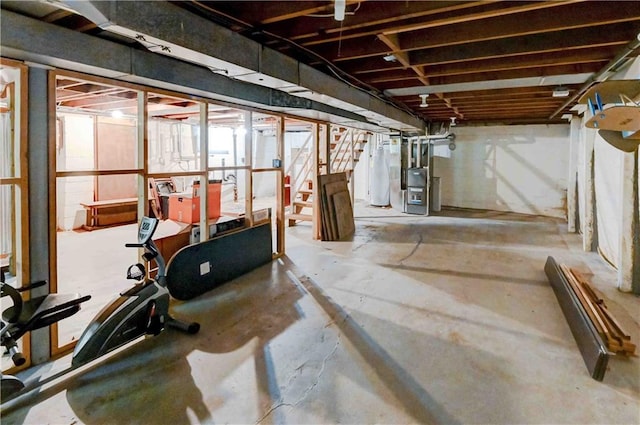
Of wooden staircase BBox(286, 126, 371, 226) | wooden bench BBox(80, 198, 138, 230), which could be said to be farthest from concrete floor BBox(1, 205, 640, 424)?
wooden bench BBox(80, 198, 138, 230)

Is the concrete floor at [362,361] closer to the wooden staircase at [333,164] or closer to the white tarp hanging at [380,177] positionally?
the wooden staircase at [333,164]

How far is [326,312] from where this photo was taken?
127 inches

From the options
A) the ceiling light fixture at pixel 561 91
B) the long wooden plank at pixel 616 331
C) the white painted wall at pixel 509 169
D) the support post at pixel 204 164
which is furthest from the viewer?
the white painted wall at pixel 509 169

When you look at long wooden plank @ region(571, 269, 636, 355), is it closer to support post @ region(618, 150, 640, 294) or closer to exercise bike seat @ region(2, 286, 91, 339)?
support post @ region(618, 150, 640, 294)

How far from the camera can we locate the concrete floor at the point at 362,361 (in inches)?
77.9

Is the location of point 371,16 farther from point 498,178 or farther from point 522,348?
point 498,178

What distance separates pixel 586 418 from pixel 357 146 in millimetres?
8327

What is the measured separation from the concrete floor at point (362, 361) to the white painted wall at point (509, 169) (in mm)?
4506

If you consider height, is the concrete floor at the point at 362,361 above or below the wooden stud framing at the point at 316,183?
below

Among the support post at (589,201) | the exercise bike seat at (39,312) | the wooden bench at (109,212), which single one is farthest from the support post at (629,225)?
the wooden bench at (109,212)

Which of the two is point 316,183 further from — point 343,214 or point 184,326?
point 184,326

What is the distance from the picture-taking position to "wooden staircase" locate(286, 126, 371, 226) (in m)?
7.04

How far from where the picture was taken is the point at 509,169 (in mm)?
8672

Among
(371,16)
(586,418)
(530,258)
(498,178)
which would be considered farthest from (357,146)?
(586,418)
